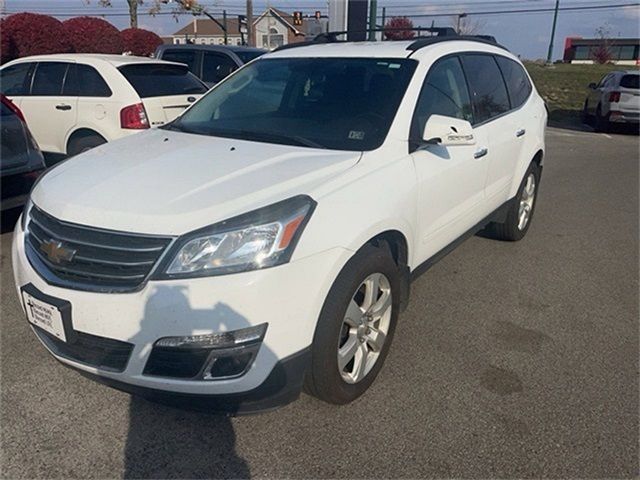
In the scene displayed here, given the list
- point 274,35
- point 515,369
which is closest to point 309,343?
point 515,369

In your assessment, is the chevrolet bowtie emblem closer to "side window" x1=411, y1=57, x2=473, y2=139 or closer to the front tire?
the front tire

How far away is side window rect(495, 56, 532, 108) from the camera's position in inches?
187

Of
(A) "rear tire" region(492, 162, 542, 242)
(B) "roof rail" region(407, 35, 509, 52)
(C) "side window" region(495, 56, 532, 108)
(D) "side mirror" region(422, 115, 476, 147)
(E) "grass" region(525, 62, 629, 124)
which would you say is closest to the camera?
(D) "side mirror" region(422, 115, 476, 147)

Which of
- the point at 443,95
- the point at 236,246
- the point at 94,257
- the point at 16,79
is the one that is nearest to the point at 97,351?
the point at 94,257

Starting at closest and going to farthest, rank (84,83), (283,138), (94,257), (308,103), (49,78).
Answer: (94,257) → (283,138) → (308,103) → (84,83) → (49,78)

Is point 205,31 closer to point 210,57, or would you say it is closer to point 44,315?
point 210,57

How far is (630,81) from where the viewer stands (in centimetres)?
1354

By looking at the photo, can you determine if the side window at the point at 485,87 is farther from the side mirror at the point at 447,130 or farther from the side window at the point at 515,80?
the side mirror at the point at 447,130

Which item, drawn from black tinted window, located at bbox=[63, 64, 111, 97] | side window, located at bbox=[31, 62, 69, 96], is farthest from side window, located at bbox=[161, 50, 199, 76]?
black tinted window, located at bbox=[63, 64, 111, 97]

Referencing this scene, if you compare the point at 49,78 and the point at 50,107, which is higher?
the point at 49,78

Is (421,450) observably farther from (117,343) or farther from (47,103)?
(47,103)

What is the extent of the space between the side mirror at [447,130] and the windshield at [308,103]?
0.23 m

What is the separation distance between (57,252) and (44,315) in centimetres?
29

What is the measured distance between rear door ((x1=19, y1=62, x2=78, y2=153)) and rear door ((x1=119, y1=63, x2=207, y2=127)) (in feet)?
2.63
